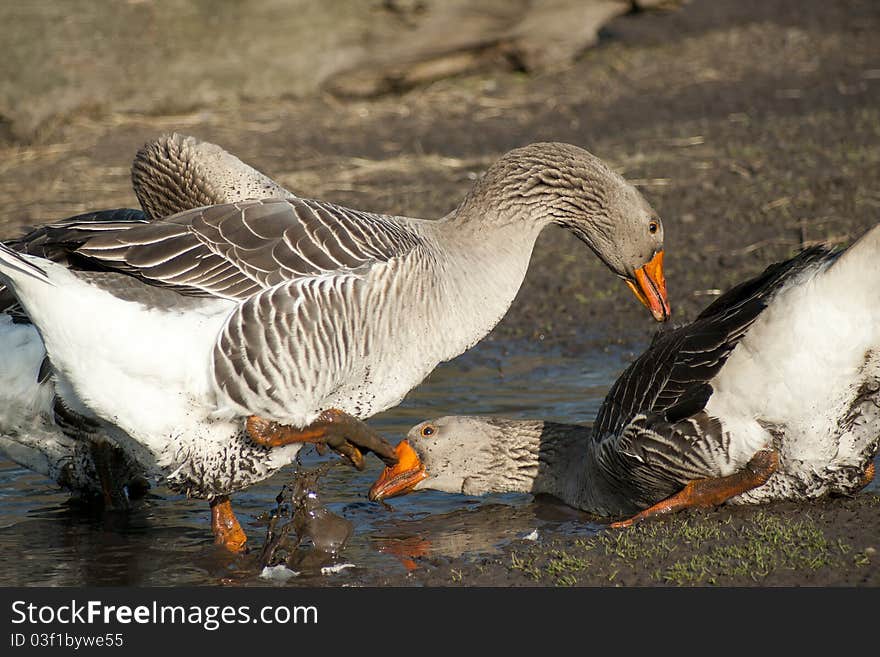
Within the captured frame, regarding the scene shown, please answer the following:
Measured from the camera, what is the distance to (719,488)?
5859mm

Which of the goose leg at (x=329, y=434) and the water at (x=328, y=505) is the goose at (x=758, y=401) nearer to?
the water at (x=328, y=505)

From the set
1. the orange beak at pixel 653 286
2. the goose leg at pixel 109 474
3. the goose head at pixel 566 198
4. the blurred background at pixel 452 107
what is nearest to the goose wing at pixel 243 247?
the goose head at pixel 566 198

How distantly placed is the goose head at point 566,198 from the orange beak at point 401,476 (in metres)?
1.43

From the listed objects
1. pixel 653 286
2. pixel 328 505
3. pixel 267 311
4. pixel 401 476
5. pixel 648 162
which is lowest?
pixel 328 505

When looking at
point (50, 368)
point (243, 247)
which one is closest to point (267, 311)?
point (243, 247)

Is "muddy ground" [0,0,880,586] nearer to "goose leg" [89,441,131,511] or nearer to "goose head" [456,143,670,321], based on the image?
"goose head" [456,143,670,321]

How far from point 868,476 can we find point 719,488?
78 cm

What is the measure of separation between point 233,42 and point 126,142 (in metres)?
1.91

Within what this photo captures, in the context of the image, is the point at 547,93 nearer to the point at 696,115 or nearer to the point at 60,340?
the point at 696,115

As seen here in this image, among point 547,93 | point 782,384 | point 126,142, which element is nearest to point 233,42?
point 126,142

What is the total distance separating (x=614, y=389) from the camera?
6359 millimetres

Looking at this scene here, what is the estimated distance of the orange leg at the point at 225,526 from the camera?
623 centimetres

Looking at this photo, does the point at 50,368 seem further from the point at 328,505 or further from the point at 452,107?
the point at 452,107

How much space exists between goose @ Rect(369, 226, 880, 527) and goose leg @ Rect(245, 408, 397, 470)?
129 centimetres
